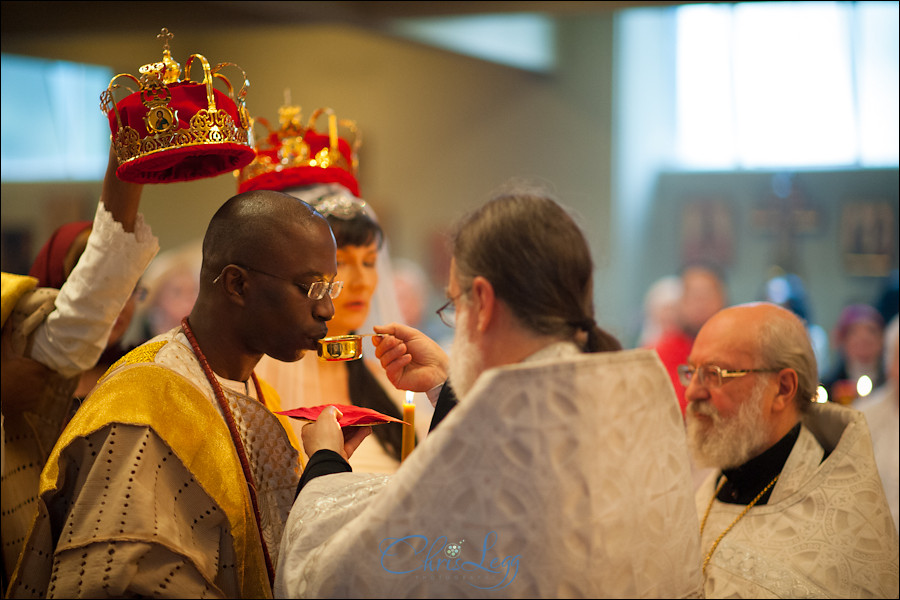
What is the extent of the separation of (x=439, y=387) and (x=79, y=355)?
1283 mm

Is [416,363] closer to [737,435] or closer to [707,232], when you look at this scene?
[737,435]

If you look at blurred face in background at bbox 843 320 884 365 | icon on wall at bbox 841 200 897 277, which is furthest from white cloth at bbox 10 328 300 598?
icon on wall at bbox 841 200 897 277

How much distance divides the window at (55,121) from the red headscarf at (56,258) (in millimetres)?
3641

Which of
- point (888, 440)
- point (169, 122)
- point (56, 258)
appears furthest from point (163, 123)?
point (888, 440)

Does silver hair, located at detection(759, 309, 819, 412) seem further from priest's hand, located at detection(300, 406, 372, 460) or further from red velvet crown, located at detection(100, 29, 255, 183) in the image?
red velvet crown, located at detection(100, 29, 255, 183)

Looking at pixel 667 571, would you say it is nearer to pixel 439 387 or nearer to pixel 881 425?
pixel 439 387

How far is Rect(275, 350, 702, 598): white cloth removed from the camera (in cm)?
191

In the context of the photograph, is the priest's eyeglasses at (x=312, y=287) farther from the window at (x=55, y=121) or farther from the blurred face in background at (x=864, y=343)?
the blurred face in background at (x=864, y=343)

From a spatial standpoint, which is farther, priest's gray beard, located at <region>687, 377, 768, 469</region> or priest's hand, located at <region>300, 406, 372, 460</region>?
priest's gray beard, located at <region>687, 377, 768, 469</region>

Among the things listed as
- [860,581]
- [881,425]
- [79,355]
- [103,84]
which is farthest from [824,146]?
[79,355]

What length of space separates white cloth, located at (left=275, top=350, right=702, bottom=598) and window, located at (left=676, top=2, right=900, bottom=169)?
29.4 feet

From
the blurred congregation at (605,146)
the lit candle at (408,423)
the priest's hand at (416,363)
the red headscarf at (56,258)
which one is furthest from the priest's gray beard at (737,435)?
the blurred congregation at (605,146)

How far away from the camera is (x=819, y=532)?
2867mm

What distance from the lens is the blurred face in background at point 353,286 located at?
360 centimetres
